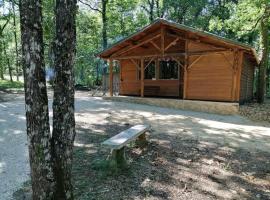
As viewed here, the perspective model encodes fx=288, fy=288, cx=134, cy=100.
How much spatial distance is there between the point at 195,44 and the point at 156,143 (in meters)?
Result: 8.36

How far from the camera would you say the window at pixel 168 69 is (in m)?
15.8

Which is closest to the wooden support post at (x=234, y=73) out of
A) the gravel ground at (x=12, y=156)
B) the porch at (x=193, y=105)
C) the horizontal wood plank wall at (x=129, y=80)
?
the porch at (x=193, y=105)

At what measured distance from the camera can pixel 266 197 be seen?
14.3 feet

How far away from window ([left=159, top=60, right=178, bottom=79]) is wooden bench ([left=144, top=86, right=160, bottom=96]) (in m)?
0.72

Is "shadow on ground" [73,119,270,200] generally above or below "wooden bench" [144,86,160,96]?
below

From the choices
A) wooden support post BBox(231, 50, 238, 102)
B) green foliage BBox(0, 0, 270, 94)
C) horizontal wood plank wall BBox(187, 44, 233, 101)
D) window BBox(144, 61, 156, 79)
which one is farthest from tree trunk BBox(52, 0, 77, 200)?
green foliage BBox(0, 0, 270, 94)

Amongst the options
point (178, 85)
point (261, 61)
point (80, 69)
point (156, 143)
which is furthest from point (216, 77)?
point (80, 69)

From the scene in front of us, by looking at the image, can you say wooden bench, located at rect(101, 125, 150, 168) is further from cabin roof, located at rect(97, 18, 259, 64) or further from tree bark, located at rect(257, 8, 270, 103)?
tree bark, located at rect(257, 8, 270, 103)

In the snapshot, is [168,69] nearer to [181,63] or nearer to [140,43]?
[181,63]

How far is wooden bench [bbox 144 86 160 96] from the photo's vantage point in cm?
1613

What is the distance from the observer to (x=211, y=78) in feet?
44.9

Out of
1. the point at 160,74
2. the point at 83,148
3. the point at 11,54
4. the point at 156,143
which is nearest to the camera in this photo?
the point at 83,148

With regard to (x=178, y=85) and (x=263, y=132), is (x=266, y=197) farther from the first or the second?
(x=178, y=85)

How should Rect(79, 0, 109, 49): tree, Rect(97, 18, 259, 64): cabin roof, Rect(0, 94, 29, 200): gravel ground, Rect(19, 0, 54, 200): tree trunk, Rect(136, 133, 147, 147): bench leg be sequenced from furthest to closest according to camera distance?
Rect(79, 0, 109, 49): tree < Rect(97, 18, 259, 64): cabin roof < Rect(136, 133, 147, 147): bench leg < Rect(0, 94, 29, 200): gravel ground < Rect(19, 0, 54, 200): tree trunk
